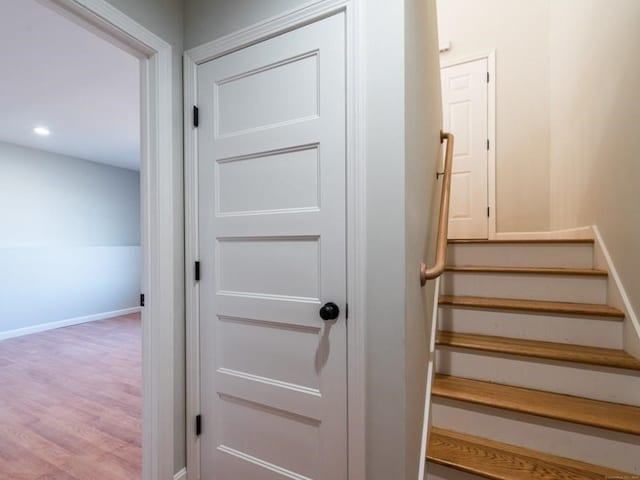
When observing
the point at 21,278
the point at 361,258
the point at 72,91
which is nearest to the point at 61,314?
the point at 21,278

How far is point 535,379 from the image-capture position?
1.50m

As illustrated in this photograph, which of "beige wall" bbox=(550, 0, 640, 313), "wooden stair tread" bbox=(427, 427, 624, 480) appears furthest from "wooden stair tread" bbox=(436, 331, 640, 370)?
"wooden stair tread" bbox=(427, 427, 624, 480)

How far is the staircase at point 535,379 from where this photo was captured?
123 cm

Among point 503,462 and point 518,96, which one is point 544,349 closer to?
point 503,462

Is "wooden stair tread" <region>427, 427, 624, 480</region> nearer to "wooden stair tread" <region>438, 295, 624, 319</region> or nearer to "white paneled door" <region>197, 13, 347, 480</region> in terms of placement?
"white paneled door" <region>197, 13, 347, 480</region>

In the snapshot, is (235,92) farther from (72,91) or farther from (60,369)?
(60,369)

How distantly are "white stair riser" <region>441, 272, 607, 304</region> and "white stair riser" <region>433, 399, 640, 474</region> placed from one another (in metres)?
0.76

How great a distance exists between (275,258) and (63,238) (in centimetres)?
513

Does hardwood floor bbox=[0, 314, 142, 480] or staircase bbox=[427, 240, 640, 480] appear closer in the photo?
staircase bbox=[427, 240, 640, 480]

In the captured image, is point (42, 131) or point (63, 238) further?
point (63, 238)

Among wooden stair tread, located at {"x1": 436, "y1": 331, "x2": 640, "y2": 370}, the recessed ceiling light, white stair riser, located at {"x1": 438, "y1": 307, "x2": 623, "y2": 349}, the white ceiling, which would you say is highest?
the white ceiling

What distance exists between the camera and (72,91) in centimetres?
282

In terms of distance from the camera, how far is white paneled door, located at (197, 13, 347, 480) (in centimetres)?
121

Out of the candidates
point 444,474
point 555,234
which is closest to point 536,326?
point 444,474
